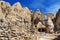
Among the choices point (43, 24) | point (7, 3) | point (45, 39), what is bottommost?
point (45, 39)

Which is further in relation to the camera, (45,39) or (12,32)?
(45,39)

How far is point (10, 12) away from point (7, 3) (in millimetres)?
3186

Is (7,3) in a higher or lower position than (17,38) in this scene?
higher

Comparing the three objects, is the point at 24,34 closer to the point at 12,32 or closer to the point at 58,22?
the point at 12,32

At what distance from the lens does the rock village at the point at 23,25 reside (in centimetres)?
1527

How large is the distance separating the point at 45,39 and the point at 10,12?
383 inches

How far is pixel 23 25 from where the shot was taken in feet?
62.2

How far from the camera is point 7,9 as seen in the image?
39.5 metres

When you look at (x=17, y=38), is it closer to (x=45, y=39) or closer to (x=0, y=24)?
(x=0, y=24)

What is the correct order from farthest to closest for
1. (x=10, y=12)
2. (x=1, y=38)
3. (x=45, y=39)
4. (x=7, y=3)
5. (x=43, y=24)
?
1. (x=43, y=24)
2. (x=7, y=3)
3. (x=10, y=12)
4. (x=45, y=39)
5. (x=1, y=38)

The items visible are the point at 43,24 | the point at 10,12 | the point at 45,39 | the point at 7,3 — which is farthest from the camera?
the point at 43,24

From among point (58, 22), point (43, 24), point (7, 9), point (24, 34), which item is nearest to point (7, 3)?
point (7, 9)

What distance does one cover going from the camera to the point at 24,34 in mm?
17062

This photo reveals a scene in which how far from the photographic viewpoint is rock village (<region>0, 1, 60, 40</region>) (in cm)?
1527
